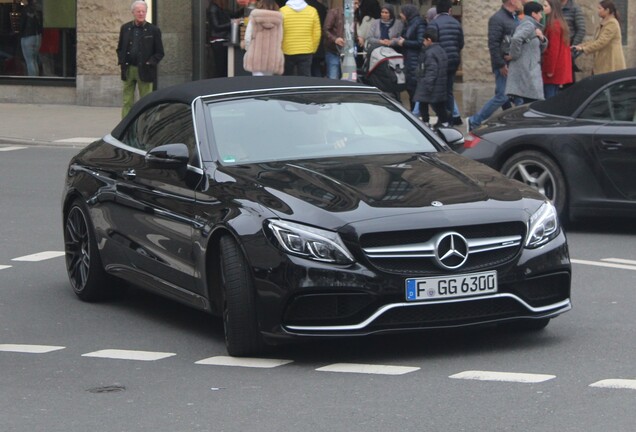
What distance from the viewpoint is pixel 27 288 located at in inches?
417

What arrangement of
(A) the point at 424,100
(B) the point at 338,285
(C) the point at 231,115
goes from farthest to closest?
(A) the point at 424,100, (C) the point at 231,115, (B) the point at 338,285

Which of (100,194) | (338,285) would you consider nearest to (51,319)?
(100,194)

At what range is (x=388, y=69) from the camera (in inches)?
837

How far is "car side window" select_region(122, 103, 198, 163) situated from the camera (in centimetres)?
912

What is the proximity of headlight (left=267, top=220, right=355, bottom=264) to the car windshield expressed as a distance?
1188 mm

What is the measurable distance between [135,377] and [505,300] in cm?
189

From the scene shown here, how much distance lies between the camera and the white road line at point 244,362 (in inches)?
309

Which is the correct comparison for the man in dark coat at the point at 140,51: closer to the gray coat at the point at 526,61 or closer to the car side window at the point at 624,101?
the gray coat at the point at 526,61

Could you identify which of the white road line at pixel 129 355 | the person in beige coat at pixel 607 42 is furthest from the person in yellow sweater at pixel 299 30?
the white road line at pixel 129 355

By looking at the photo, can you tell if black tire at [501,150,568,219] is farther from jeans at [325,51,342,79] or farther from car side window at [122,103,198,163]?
jeans at [325,51,342,79]

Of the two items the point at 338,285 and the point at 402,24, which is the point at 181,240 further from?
the point at 402,24

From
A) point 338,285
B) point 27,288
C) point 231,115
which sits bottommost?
point 27,288

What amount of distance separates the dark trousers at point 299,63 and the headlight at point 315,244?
14.0 metres

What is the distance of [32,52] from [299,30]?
27.4 ft
